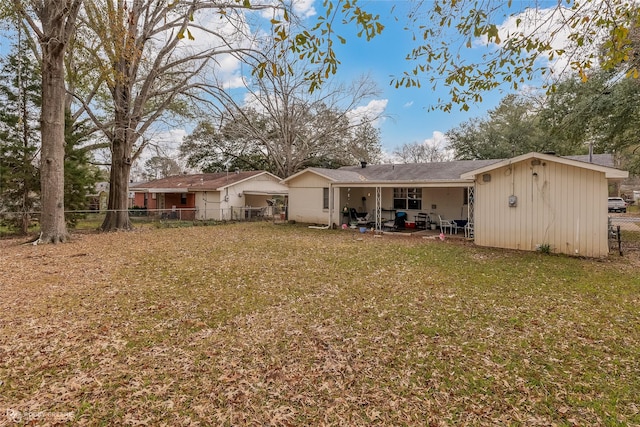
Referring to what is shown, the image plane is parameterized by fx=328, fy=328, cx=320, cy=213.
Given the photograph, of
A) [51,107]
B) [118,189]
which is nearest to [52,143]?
[51,107]

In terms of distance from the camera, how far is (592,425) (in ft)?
8.43

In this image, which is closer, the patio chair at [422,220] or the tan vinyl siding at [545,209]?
the tan vinyl siding at [545,209]

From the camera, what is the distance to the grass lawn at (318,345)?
2773 mm

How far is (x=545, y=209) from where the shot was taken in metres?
9.65

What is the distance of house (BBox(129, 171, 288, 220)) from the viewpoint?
21.4 m

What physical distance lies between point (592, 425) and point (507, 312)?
96.6 inches

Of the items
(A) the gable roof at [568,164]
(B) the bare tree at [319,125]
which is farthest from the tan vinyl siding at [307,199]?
(B) the bare tree at [319,125]

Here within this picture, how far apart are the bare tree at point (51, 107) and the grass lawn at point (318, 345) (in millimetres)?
3373

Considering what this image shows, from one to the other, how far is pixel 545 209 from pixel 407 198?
7410mm

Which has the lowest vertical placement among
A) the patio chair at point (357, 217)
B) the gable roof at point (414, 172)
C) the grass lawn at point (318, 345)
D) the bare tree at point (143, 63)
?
the grass lawn at point (318, 345)

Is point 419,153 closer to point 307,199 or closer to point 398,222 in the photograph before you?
point 307,199

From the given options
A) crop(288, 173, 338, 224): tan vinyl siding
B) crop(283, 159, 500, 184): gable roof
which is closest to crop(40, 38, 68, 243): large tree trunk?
crop(283, 159, 500, 184): gable roof

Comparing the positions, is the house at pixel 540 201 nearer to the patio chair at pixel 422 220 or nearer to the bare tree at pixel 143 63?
the patio chair at pixel 422 220

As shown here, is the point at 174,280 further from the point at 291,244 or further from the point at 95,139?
the point at 95,139
